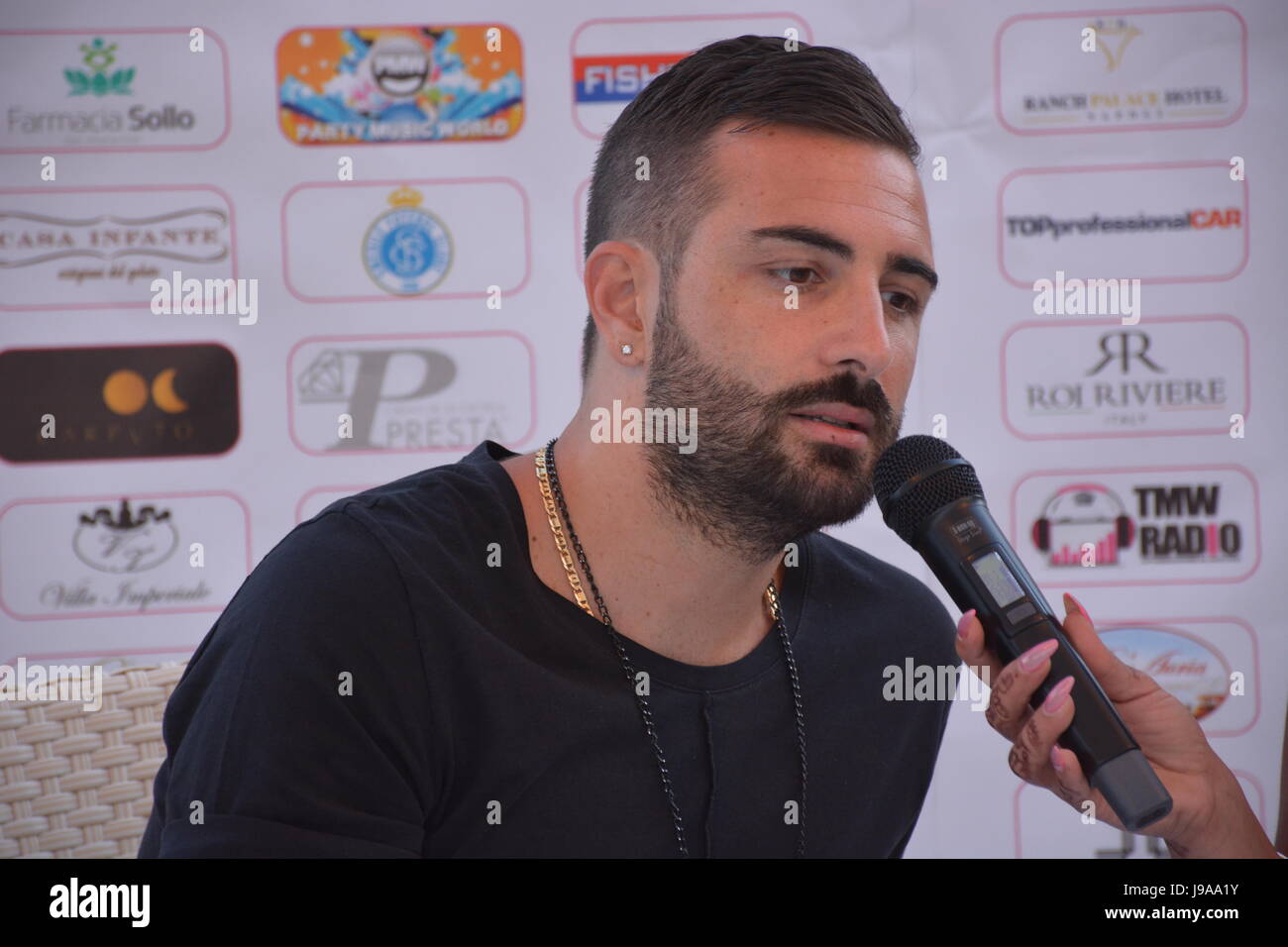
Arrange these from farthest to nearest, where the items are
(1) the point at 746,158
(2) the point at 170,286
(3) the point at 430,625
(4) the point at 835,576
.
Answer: (2) the point at 170,286
(4) the point at 835,576
(1) the point at 746,158
(3) the point at 430,625

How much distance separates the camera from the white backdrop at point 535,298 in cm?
232

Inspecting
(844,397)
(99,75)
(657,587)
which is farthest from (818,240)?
(99,75)

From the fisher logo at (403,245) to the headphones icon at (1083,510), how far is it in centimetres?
144

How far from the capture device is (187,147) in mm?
2336

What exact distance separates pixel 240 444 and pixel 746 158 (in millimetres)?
1429

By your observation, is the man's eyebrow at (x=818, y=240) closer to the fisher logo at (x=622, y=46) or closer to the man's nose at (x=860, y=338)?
the man's nose at (x=860, y=338)

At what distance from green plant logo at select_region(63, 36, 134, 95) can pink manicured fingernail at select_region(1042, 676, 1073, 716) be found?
223cm

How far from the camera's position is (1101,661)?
3.69 feet

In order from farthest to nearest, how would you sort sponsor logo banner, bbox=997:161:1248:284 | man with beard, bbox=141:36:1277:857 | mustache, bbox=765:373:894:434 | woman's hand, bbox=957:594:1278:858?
1. sponsor logo banner, bbox=997:161:1248:284
2. mustache, bbox=765:373:894:434
3. man with beard, bbox=141:36:1277:857
4. woman's hand, bbox=957:594:1278:858

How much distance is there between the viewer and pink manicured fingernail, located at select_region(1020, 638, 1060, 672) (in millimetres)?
968

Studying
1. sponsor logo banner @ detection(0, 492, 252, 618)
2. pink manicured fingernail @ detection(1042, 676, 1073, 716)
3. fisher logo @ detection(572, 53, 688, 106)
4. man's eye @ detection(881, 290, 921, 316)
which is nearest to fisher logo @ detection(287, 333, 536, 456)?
sponsor logo banner @ detection(0, 492, 252, 618)

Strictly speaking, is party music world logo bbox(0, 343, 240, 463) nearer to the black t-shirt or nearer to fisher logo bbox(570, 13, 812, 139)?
fisher logo bbox(570, 13, 812, 139)
